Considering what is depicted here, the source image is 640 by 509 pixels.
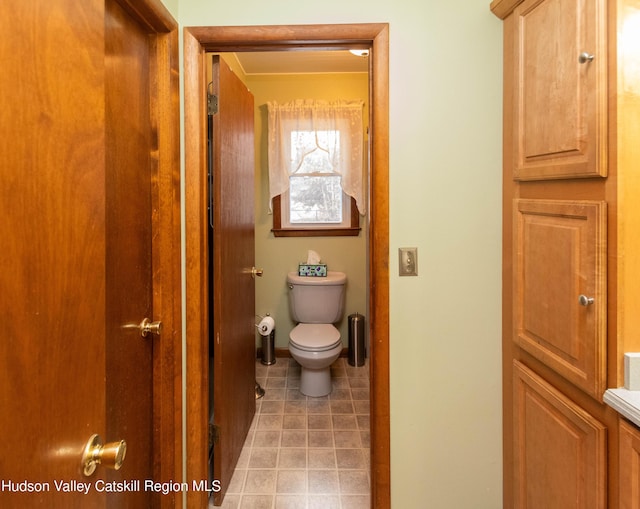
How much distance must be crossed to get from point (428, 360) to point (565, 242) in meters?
0.68

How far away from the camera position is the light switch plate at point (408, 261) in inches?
61.1

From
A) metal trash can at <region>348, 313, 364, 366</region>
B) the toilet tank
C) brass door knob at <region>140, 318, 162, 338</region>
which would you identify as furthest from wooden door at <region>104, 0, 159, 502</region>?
metal trash can at <region>348, 313, 364, 366</region>

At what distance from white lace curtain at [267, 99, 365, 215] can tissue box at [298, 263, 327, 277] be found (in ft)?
1.90

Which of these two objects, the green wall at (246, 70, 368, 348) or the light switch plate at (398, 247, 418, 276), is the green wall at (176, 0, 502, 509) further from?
the green wall at (246, 70, 368, 348)

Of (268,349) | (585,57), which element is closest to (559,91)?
(585,57)

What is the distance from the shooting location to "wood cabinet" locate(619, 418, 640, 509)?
3.04 ft

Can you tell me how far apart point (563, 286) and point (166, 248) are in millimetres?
1272

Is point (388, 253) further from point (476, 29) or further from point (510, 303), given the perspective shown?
point (476, 29)

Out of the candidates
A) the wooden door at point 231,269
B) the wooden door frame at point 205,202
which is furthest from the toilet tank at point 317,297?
the wooden door frame at point 205,202

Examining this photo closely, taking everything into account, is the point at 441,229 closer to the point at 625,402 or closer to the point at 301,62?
the point at 625,402

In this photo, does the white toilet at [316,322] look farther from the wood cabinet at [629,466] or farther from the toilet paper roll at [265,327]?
the wood cabinet at [629,466]

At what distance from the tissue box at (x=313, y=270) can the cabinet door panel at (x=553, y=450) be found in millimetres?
2083

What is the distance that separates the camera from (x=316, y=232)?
349 cm

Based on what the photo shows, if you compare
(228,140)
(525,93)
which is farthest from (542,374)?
(228,140)
